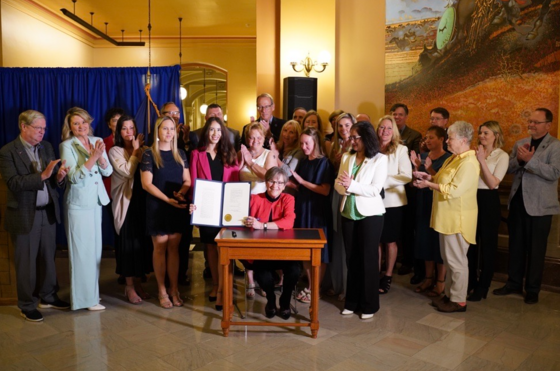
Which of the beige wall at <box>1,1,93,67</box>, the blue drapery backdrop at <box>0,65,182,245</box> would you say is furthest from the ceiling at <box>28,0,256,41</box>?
the blue drapery backdrop at <box>0,65,182,245</box>

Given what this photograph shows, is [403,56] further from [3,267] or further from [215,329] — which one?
[3,267]

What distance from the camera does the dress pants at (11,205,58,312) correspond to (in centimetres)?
411

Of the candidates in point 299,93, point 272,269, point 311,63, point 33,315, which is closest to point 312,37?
point 311,63

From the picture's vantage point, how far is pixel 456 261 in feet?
14.0

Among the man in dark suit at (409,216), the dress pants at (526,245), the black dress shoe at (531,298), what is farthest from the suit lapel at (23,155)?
the black dress shoe at (531,298)

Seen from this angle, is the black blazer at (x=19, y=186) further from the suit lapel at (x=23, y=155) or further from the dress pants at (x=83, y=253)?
the dress pants at (x=83, y=253)

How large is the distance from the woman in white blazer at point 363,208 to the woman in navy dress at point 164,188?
1.41 metres

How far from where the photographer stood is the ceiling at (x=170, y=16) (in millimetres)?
9398

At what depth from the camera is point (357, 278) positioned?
4.21 meters

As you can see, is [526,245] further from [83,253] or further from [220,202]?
[83,253]

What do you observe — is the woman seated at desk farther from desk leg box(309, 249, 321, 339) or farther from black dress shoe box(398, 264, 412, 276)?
black dress shoe box(398, 264, 412, 276)

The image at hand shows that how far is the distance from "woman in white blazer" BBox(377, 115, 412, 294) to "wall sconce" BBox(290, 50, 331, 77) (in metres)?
2.70

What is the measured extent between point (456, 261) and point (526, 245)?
3.43 feet

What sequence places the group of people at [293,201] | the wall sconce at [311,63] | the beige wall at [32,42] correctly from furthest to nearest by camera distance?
the beige wall at [32,42], the wall sconce at [311,63], the group of people at [293,201]
